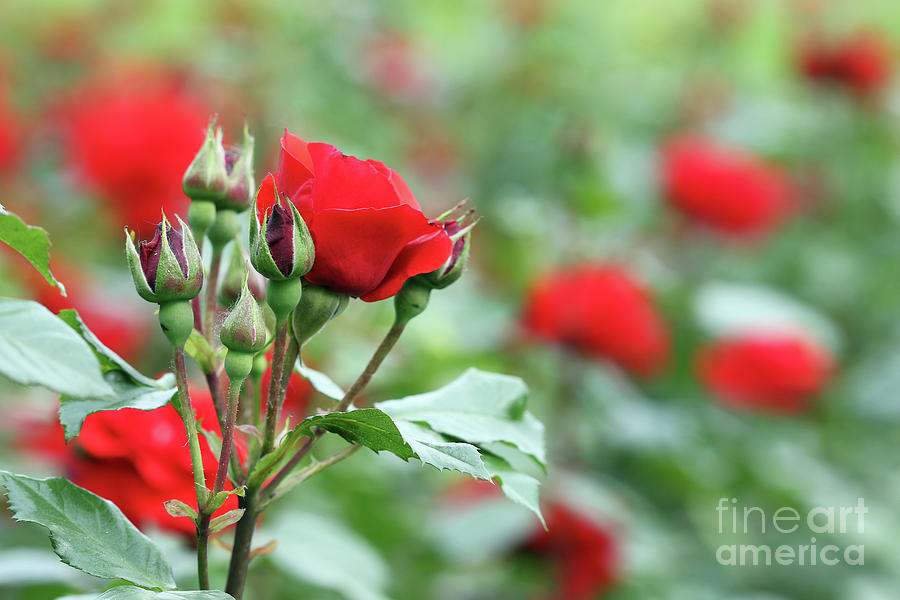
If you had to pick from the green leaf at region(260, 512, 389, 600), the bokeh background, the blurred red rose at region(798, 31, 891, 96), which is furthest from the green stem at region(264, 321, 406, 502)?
the blurred red rose at region(798, 31, 891, 96)

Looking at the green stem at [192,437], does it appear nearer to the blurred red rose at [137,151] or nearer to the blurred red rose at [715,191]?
the blurred red rose at [137,151]

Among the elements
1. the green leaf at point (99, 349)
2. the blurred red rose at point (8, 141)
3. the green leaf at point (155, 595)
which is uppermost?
the blurred red rose at point (8, 141)

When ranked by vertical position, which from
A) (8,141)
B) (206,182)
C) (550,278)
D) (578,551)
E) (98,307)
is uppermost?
(8,141)

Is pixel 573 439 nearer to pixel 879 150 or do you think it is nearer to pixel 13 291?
pixel 13 291

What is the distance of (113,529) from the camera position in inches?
19.9

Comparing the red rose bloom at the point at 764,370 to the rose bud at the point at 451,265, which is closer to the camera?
the rose bud at the point at 451,265

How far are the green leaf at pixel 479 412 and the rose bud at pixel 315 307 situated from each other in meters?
0.08

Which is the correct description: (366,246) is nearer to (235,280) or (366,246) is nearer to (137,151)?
(235,280)

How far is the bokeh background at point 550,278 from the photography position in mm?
1315

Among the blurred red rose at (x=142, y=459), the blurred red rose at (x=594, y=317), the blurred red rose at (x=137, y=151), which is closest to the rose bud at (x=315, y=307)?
the blurred red rose at (x=142, y=459)

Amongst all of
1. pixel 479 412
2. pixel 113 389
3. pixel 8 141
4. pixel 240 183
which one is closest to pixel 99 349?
pixel 113 389

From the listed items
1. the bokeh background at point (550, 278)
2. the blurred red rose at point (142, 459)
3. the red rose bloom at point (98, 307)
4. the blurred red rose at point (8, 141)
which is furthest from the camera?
→ the blurred red rose at point (8, 141)

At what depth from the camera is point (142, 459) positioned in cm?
60

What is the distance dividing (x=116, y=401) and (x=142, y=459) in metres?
0.12
